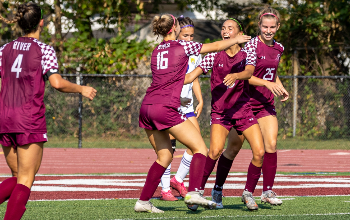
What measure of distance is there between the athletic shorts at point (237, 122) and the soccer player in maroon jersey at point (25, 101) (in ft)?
7.11

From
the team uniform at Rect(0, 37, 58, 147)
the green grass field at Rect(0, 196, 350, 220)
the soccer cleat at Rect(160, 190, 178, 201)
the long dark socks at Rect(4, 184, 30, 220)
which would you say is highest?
the team uniform at Rect(0, 37, 58, 147)

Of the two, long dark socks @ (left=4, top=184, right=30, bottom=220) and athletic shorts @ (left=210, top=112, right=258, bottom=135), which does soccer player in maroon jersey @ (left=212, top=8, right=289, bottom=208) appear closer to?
athletic shorts @ (left=210, top=112, right=258, bottom=135)

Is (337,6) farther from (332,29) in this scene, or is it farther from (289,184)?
(289,184)

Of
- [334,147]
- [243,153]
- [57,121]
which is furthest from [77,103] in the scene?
[334,147]

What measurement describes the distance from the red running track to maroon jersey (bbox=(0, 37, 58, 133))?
6959mm

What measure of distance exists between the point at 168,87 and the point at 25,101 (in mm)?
1606

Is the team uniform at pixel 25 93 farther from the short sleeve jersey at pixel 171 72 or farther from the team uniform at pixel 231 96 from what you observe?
the team uniform at pixel 231 96

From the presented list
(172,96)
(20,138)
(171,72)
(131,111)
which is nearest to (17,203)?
(20,138)

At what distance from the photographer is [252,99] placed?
6.97m

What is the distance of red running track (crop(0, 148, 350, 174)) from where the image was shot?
12.3 meters

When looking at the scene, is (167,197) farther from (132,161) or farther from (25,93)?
(132,161)

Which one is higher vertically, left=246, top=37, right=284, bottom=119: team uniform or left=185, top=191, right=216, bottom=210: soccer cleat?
left=246, top=37, right=284, bottom=119: team uniform

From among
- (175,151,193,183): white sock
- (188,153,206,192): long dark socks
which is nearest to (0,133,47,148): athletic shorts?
(188,153,206,192): long dark socks

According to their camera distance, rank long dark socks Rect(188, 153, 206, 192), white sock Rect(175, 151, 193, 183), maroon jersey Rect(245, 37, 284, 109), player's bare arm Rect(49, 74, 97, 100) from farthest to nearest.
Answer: white sock Rect(175, 151, 193, 183) < maroon jersey Rect(245, 37, 284, 109) < long dark socks Rect(188, 153, 206, 192) < player's bare arm Rect(49, 74, 97, 100)
